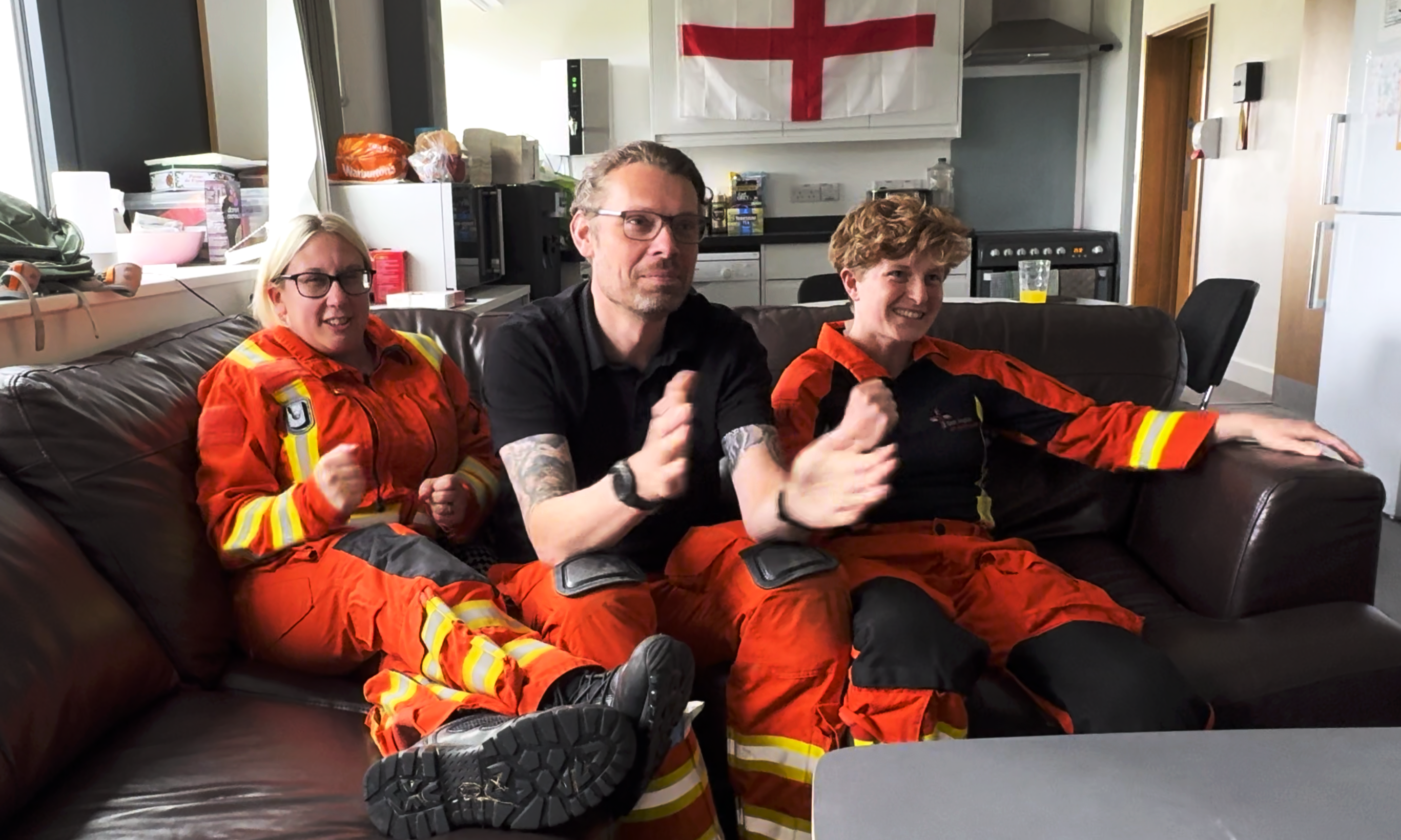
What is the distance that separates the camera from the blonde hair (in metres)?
1.78

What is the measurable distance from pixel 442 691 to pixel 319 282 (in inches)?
31.7

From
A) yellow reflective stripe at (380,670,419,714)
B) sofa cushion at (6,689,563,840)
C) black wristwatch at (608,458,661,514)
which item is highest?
black wristwatch at (608,458,661,514)

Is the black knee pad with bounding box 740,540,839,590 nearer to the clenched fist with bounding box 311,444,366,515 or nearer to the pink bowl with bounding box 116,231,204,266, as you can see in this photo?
the clenched fist with bounding box 311,444,366,515

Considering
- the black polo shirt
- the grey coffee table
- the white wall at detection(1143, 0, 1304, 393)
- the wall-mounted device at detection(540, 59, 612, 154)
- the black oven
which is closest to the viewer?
the grey coffee table

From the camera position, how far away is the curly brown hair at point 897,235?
1.76 meters

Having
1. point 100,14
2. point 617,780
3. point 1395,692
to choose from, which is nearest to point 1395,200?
point 1395,692

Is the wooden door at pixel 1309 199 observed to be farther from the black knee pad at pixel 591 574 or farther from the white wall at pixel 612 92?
the black knee pad at pixel 591 574

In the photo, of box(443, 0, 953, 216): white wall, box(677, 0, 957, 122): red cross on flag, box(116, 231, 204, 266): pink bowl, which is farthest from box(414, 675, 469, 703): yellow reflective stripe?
box(443, 0, 953, 216): white wall

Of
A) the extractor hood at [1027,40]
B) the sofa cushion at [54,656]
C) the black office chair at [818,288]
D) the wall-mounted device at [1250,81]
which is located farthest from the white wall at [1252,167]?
the sofa cushion at [54,656]

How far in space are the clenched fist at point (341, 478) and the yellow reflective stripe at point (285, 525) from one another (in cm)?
6

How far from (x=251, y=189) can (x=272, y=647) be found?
1921 mm

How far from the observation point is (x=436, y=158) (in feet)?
10.8

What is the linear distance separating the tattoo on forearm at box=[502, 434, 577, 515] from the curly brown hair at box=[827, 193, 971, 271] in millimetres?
A: 641

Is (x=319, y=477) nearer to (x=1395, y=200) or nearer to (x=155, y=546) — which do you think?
(x=155, y=546)
